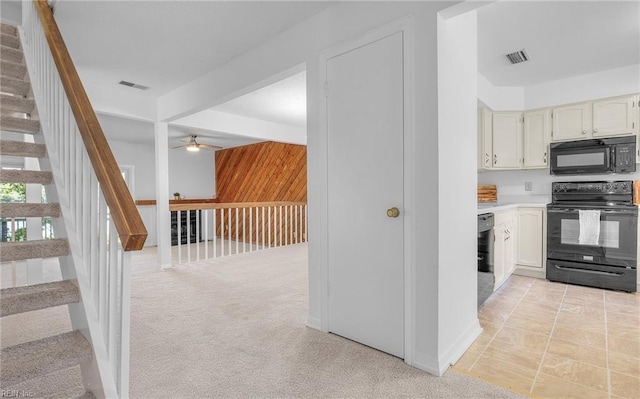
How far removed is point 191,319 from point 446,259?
2.08 metres

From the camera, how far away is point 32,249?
170cm

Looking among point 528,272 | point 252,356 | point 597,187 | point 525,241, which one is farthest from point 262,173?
point 597,187

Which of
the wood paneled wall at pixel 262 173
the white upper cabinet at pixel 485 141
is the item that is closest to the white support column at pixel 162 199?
the wood paneled wall at pixel 262 173

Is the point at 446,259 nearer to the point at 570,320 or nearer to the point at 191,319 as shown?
the point at 570,320

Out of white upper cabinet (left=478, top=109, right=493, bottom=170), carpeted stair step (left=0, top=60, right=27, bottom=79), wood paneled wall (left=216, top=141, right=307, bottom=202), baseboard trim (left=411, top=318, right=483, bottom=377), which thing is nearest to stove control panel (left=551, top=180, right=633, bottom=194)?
white upper cabinet (left=478, top=109, right=493, bottom=170)

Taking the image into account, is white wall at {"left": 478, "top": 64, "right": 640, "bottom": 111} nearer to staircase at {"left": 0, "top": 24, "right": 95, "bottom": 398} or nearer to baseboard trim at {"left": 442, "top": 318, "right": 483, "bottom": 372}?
baseboard trim at {"left": 442, "top": 318, "right": 483, "bottom": 372}

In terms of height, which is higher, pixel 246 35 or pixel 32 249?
pixel 246 35

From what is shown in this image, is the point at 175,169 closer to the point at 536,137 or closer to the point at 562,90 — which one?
the point at 536,137

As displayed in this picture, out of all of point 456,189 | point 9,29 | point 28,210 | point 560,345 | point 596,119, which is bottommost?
point 560,345

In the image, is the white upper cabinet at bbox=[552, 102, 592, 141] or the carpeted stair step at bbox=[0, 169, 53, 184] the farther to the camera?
the white upper cabinet at bbox=[552, 102, 592, 141]

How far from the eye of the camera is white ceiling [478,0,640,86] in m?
2.53

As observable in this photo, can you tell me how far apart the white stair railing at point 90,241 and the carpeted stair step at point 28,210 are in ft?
0.24

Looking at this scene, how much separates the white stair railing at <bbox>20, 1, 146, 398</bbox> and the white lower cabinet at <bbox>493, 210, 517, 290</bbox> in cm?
298

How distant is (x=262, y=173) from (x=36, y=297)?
6.27 metres
